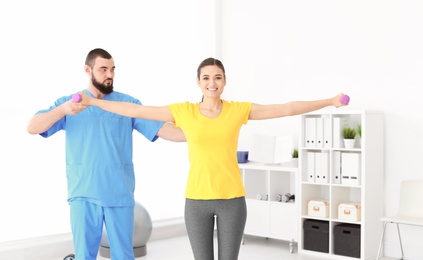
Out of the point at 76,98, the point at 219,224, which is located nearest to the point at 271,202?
the point at 219,224

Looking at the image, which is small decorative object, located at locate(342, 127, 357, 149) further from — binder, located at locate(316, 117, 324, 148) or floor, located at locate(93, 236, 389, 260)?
floor, located at locate(93, 236, 389, 260)

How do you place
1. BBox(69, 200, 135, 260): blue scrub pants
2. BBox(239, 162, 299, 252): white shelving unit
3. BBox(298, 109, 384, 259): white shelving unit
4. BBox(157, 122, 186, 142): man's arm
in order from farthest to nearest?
BBox(239, 162, 299, 252): white shelving unit < BBox(298, 109, 384, 259): white shelving unit < BBox(157, 122, 186, 142): man's arm < BBox(69, 200, 135, 260): blue scrub pants

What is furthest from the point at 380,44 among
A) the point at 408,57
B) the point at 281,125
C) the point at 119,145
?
the point at 119,145

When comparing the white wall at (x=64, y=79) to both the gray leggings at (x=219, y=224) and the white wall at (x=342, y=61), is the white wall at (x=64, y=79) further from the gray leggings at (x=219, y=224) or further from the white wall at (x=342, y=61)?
the gray leggings at (x=219, y=224)

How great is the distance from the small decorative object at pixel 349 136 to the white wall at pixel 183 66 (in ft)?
1.08

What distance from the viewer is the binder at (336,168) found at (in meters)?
5.14

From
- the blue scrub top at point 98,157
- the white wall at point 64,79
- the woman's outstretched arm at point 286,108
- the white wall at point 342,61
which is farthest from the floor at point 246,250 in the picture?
the woman's outstretched arm at point 286,108

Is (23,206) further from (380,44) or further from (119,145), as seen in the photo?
(380,44)

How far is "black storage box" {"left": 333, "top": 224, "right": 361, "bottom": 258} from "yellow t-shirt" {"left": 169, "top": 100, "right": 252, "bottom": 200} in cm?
268

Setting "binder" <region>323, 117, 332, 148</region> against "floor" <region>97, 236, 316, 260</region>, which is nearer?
"binder" <region>323, 117, 332, 148</region>

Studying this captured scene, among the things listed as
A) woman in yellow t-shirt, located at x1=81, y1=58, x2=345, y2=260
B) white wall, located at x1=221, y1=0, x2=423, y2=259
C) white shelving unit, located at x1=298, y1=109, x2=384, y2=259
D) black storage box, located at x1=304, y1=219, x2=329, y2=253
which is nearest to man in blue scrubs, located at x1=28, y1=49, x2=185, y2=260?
woman in yellow t-shirt, located at x1=81, y1=58, x2=345, y2=260

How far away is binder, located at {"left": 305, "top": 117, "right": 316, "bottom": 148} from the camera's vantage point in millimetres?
5266

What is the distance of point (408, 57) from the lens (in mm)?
5074

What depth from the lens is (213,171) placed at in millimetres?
2588
